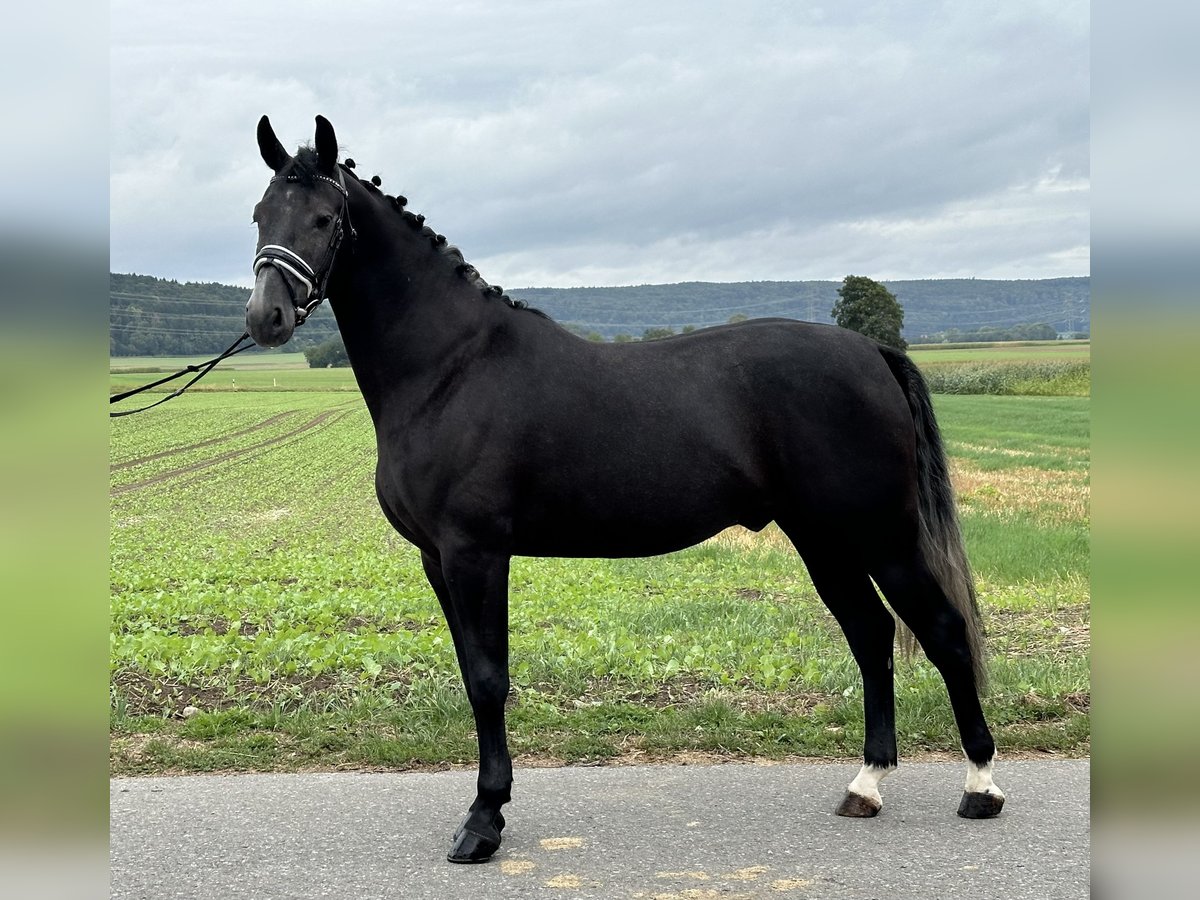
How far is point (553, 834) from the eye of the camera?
3.85 m

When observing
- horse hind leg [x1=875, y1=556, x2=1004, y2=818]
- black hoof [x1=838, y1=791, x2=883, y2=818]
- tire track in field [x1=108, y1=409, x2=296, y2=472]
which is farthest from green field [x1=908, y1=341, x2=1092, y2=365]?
black hoof [x1=838, y1=791, x2=883, y2=818]

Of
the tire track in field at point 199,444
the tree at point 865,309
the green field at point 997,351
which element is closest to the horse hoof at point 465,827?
the tire track in field at point 199,444

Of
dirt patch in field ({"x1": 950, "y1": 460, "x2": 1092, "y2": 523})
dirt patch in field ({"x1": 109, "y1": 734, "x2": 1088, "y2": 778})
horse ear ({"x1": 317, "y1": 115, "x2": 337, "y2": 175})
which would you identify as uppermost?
horse ear ({"x1": 317, "y1": 115, "x2": 337, "y2": 175})

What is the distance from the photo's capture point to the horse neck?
386 cm

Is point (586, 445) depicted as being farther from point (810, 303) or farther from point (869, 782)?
point (810, 303)

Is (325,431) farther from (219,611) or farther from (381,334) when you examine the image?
(381,334)

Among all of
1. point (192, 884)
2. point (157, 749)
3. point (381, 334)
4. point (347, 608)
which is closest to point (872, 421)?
point (381, 334)

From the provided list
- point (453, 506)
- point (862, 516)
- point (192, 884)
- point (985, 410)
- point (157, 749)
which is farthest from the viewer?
point (985, 410)

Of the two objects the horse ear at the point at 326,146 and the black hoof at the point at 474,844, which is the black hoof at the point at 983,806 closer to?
the black hoof at the point at 474,844

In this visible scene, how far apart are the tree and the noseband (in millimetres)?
17443

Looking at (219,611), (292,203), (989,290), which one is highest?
(989,290)

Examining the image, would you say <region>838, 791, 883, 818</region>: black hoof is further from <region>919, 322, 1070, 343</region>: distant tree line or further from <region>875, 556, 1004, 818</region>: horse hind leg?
<region>919, 322, 1070, 343</region>: distant tree line

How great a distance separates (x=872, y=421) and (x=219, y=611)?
589 centimetres

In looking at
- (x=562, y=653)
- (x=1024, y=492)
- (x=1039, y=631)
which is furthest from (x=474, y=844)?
(x=1024, y=492)
